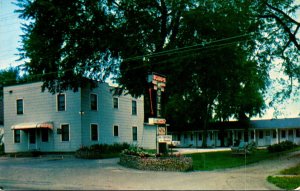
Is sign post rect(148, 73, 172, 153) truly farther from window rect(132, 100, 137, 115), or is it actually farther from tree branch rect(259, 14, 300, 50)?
window rect(132, 100, 137, 115)

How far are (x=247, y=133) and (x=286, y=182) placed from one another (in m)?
45.0

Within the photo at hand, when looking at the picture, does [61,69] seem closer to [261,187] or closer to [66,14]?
[66,14]

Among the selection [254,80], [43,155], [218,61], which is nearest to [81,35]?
[218,61]

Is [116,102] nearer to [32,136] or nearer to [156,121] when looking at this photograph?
[32,136]

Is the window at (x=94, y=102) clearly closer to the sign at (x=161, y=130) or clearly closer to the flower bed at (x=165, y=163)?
the sign at (x=161, y=130)

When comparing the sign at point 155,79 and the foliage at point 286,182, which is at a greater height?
the sign at point 155,79

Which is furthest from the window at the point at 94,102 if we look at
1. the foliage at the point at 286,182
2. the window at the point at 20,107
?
the foliage at the point at 286,182

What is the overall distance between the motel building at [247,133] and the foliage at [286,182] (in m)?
37.5

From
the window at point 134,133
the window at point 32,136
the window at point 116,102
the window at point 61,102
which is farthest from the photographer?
the window at point 134,133

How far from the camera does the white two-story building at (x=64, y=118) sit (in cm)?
3462

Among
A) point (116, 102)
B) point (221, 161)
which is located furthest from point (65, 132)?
point (221, 161)

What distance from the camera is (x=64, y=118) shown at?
115 feet

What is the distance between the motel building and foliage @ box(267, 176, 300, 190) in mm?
37509

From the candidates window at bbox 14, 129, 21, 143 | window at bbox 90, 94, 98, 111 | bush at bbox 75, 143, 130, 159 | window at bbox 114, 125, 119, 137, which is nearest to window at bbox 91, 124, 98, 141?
window at bbox 90, 94, 98, 111
